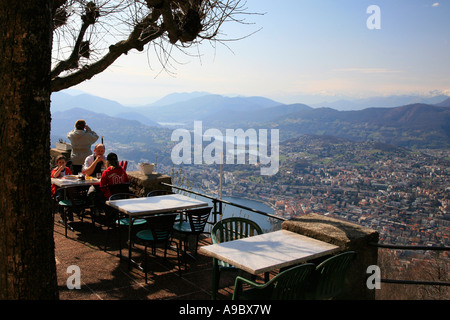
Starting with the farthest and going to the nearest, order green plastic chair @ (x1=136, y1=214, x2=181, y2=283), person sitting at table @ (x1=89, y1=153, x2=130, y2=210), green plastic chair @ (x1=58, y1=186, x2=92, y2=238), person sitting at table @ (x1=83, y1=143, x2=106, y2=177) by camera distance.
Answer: person sitting at table @ (x1=83, y1=143, x2=106, y2=177) → green plastic chair @ (x1=58, y1=186, x2=92, y2=238) → person sitting at table @ (x1=89, y1=153, x2=130, y2=210) → green plastic chair @ (x1=136, y1=214, x2=181, y2=283)

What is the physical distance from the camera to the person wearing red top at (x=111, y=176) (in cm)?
676

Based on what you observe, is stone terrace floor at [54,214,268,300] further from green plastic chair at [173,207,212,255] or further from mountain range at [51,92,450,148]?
mountain range at [51,92,450,148]

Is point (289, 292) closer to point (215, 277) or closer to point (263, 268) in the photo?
point (263, 268)

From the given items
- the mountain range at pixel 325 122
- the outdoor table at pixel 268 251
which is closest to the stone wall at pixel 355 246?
the outdoor table at pixel 268 251

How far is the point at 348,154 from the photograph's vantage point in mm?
29188

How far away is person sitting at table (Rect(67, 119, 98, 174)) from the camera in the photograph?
29.0 feet

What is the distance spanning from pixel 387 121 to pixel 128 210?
3869 centimetres

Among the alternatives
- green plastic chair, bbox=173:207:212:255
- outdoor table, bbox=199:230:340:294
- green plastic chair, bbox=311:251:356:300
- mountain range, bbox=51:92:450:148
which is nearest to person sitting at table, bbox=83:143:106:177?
green plastic chair, bbox=173:207:212:255

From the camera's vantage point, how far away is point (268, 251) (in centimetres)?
375

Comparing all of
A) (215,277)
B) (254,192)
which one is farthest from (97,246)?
(254,192)

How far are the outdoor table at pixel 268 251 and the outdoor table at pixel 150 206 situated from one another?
1.79m

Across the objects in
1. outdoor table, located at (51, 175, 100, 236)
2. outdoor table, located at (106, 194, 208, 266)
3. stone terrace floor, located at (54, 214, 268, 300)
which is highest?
outdoor table, located at (51, 175, 100, 236)

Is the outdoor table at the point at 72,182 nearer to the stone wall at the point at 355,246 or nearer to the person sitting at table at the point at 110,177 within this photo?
the person sitting at table at the point at 110,177

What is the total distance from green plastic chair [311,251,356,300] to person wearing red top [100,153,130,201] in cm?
434
